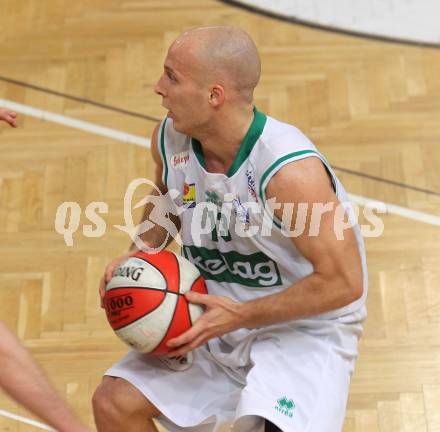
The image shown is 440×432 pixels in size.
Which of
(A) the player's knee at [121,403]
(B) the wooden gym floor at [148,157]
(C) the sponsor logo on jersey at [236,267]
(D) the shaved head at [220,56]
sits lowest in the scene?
(B) the wooden gym floor at [148,157]

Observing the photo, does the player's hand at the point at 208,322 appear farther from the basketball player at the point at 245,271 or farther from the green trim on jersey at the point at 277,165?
the green trim on jersey at the point at 277,165

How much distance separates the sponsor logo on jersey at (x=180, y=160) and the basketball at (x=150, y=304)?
0.40m

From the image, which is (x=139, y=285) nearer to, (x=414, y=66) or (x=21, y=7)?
(x=414, y=66)

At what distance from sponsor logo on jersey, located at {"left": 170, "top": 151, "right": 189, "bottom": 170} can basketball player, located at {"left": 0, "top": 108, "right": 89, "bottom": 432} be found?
1.00 m

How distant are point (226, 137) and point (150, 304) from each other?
656mm

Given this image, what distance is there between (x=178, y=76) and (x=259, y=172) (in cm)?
45

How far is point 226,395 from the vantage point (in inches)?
147

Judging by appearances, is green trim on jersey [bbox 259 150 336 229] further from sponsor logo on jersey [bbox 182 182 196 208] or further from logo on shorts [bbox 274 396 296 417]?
logo on shorts [bbox 274 396 296 417]

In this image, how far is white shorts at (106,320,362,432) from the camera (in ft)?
11.4

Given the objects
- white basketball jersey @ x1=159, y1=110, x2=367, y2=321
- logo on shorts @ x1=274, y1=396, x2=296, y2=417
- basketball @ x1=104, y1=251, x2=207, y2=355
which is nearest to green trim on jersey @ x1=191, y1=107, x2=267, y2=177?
white basketball jersey @ x1=159, y1=110, x2=367, y2=321

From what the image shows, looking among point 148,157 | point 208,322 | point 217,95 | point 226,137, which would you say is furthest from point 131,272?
point 148,157

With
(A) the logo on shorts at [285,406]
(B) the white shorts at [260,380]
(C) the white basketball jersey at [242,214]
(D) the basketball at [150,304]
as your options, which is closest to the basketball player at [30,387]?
(D) the basketball at [150,304]

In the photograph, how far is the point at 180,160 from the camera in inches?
151

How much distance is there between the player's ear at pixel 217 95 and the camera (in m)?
3.52
